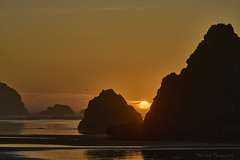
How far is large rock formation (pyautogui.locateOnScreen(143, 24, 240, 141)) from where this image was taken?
109 m

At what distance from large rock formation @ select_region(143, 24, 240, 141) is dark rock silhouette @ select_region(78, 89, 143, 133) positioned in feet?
172

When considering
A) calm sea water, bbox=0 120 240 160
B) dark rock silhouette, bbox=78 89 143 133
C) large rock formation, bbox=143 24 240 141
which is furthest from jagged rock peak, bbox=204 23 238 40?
dark rock silhouette, bbox=78 89 143 133

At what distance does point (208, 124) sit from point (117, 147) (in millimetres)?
25058

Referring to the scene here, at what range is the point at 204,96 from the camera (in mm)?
112250

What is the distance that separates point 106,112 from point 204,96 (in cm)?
6300

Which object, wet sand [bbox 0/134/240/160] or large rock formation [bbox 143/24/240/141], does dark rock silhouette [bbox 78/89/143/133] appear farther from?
wet sand [bbox 0/134/240/160]

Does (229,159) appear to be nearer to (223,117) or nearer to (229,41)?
(223,117)

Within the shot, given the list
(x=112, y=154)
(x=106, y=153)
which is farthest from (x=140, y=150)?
(x=112, y=154)

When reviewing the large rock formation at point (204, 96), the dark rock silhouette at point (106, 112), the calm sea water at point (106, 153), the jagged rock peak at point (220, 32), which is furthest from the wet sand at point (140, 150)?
the dark rock silhouette at point (106, 112)

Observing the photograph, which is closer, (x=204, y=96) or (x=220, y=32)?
(x=204, y=96)

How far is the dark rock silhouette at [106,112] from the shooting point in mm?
170075

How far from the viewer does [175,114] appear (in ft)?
376

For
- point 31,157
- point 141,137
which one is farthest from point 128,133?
point 31,157

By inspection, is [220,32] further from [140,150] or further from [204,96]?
[140,150]
